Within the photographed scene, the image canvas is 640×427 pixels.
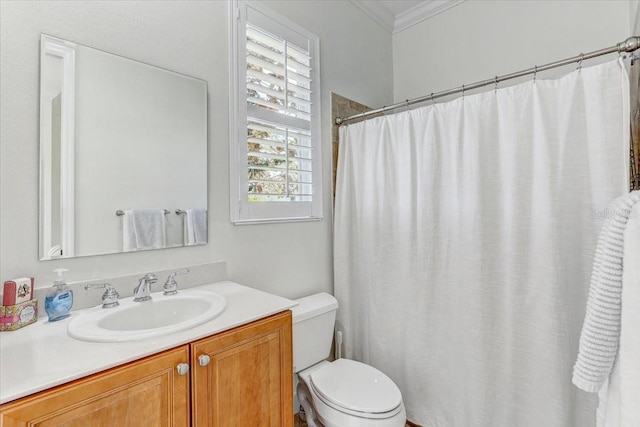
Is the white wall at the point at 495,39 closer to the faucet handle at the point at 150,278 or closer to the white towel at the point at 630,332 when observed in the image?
the white towel at the point at 630,332

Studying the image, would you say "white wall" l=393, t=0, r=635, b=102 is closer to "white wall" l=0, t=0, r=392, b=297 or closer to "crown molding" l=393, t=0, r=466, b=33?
"crown molding" l=393, t=0, r=466, b=33

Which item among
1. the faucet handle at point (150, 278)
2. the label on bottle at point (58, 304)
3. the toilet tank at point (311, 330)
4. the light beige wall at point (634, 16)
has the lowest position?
the toilet tank at point (311, 330)

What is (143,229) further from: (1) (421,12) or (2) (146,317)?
(1) (421,12)

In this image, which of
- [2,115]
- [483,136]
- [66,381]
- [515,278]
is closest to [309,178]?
[483,136]

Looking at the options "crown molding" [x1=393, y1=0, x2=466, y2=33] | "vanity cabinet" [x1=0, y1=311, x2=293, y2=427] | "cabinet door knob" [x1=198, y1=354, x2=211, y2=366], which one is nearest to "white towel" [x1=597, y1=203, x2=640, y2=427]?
"vanity cabinet" [x1=0, y1=311, x2=293, y2=427]

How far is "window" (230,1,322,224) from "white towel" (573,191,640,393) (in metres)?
1.42

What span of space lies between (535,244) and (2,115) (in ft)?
6.96

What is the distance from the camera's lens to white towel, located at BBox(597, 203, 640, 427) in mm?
795

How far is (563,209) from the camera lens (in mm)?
1373

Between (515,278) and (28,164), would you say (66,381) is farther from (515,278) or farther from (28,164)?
(515,278)

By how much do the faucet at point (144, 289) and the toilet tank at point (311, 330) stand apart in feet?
2.28

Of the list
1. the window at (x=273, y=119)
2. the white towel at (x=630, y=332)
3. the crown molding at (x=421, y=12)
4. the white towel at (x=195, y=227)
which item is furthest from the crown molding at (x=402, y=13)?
the white towel at (x=630, y=332)

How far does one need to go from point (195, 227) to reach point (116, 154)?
441mm

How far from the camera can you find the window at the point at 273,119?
1661 millimetres
